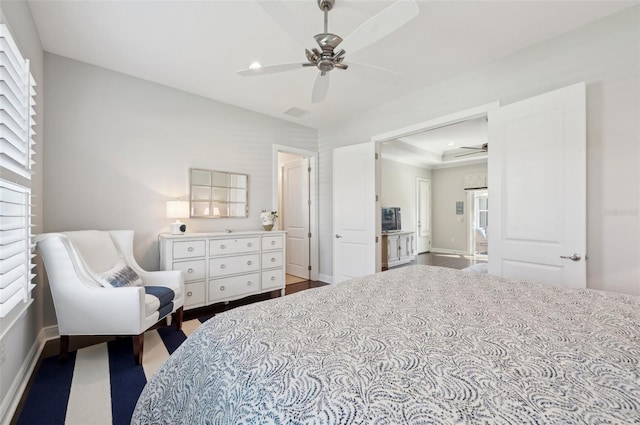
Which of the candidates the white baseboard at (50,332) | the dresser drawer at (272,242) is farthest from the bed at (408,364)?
the dresser drawer at (272,242)

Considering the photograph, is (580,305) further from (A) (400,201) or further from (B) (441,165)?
(B) (441,165)

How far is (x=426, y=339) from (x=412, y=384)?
11.0 inches

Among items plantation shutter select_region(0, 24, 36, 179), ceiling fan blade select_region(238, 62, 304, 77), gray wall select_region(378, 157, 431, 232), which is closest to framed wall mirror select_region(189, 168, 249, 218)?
plantation shutter select_region(0, 24, 36, 179)

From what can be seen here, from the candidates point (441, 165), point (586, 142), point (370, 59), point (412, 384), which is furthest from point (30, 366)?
point (441, 165)

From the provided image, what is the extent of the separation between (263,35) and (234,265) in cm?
246

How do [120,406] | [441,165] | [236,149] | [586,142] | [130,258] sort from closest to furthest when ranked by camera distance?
[120,406], [586,142], [130,258], [236,149], [441,165]

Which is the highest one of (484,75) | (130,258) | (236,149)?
(484,75)

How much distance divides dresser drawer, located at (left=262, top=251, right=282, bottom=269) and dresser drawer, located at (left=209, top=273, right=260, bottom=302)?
0.58 feet

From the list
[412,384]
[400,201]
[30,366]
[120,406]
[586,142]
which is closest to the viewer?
[412,384]

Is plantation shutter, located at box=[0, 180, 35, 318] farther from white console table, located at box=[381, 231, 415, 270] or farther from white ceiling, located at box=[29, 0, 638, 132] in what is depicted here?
white console table, located at box=[381, 231, 415, 270]

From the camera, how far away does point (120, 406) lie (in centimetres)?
166

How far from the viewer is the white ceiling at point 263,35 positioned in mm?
2094

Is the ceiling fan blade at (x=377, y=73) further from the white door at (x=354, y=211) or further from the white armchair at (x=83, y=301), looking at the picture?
the white armchair at (x=83, y=301)

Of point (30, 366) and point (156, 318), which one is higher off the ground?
point (156, 318)
